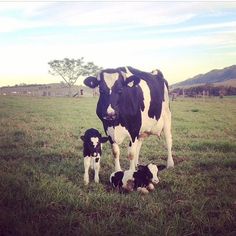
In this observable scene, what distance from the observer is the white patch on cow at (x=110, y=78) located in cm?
601

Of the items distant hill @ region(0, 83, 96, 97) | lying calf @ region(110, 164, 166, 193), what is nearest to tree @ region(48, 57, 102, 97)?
distant hill @ region(0, 83, 96, 97)

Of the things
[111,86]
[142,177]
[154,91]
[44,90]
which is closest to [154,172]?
[142,177]

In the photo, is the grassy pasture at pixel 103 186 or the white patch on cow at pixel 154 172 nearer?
the grassy pasture at pixel 103 186

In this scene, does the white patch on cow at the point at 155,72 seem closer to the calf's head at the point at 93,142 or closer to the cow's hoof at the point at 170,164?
the cow's hoof at the point at 170,164

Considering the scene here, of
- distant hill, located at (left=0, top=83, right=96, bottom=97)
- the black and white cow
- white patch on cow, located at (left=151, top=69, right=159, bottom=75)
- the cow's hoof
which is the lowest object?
the cow's hoof

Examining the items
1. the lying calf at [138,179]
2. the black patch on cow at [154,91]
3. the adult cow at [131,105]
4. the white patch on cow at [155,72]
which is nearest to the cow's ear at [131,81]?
the adult cow at [131,105]

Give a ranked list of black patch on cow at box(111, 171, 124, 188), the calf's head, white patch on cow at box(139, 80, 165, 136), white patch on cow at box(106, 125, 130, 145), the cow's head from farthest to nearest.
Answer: white patch on cow at box(139, 80, 165, 136) < white patch on cow at box(106, 125, 130, 145) < the calf's head < black patch on cow at box(111, 171, 124, 188) < the cow's head

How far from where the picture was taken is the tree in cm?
757

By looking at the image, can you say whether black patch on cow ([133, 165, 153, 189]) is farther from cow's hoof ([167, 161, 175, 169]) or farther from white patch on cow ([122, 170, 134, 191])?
cow's hoof ([167, 161, 175, 169])

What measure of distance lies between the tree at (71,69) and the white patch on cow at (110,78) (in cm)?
167

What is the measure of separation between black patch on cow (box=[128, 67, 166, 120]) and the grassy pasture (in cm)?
110

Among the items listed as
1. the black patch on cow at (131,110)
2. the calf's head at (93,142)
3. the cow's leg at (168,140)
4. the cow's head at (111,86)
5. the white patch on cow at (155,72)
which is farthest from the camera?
the white patch on cow at (155,72)

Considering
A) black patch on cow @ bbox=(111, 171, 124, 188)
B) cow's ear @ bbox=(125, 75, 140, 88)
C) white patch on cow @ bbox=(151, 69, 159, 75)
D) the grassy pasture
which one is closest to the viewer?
the grassy pasture

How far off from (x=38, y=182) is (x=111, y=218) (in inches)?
63.6
